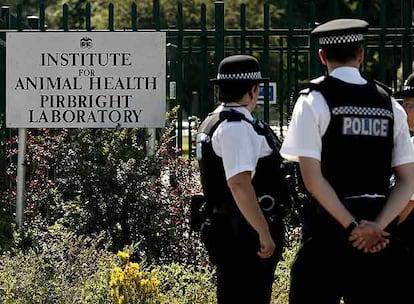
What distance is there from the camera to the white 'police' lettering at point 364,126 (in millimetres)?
4543

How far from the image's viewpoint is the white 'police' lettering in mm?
4543

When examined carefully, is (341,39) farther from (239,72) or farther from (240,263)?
(240,263)

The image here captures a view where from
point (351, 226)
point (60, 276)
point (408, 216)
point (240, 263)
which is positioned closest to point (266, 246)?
point (240, 263)

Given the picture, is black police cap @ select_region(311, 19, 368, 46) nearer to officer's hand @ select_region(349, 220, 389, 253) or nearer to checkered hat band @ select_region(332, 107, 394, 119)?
checkered hat band @ select_region(332, 107, 394, 119)

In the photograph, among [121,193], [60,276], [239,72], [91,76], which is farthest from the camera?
[91,76]

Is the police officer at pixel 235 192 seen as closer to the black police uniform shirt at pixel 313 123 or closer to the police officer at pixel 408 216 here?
the black police uniform shirt at pixel 313 123

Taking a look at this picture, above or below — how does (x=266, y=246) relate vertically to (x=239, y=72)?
below

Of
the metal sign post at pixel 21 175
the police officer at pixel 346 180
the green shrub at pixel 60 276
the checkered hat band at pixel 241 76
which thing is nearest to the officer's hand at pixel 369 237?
the police officer at pixel 346 180

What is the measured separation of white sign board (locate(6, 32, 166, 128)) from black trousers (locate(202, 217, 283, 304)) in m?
3.41

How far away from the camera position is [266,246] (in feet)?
16.3

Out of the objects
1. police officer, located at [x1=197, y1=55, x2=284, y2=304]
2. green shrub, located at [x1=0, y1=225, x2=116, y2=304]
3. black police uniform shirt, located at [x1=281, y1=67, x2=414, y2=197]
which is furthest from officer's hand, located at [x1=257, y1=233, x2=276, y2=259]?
green shrub, located at [x1=0, y1=225, x2=116, y2=304]

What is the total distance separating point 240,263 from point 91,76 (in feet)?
12.3

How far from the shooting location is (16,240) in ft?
26.1

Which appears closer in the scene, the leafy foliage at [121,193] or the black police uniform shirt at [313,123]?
the black police uniform shirt at [313,123]
